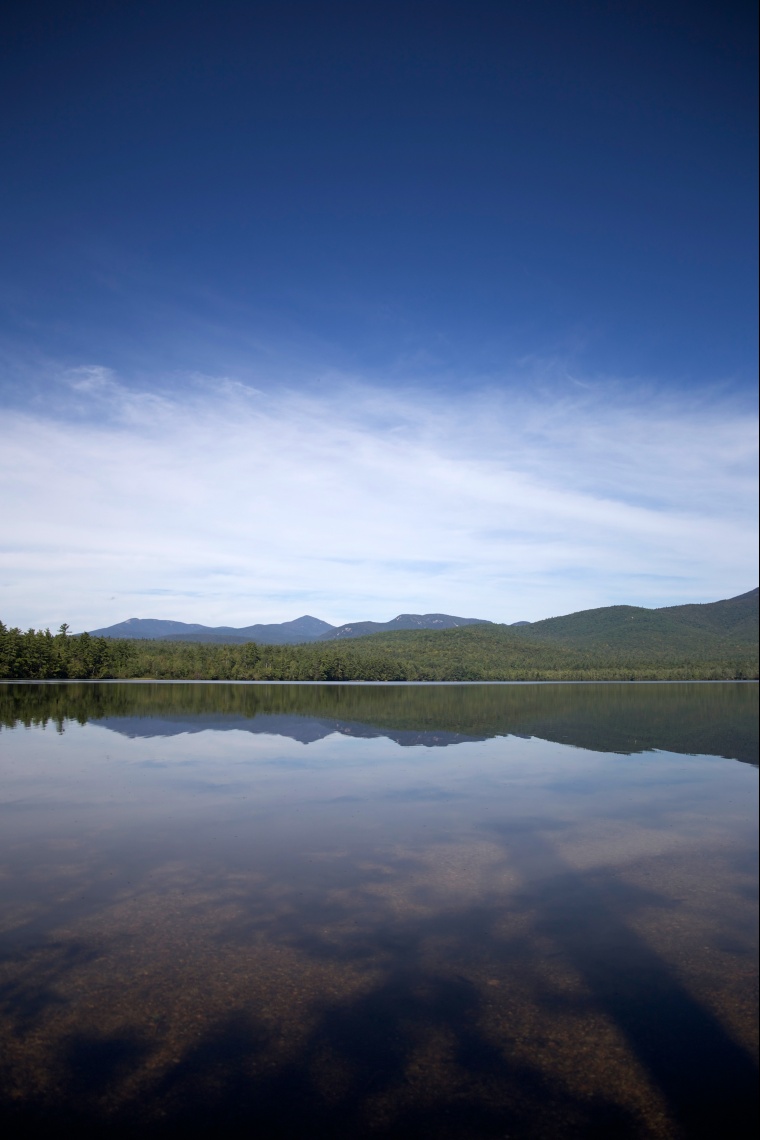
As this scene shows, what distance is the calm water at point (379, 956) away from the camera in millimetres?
6594

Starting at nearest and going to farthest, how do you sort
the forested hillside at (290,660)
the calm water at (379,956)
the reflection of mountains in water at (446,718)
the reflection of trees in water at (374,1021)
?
the reflection of trees in water at (374,1021)
the calm water at (379,956)
the reflection of mountains in water at (446,718)
the forested hillside at (290,660)

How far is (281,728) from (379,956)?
29.8 m

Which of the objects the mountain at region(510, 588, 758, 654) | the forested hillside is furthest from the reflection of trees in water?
the forested hillside

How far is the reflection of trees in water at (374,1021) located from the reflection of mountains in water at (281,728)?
71.0ft

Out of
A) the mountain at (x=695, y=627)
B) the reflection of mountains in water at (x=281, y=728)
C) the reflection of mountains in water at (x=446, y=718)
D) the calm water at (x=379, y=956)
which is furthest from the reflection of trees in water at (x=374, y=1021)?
the reflection of mountains in water at (x=281, y=728)

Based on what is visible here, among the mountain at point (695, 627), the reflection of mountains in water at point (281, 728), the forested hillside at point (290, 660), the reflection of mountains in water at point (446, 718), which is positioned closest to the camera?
the mountain at point (695, 627)

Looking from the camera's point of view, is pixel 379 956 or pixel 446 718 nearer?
pixel 379 956

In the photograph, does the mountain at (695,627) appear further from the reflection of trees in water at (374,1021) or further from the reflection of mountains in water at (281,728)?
the reflection of mountains in water at (281,728)

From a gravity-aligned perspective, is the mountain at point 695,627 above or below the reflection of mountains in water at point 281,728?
above

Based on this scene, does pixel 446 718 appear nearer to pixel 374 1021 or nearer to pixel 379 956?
pixel 379 956

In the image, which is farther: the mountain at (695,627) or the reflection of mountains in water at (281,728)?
the reflection of mountains in water at (281,728)

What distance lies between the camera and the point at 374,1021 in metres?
8.02

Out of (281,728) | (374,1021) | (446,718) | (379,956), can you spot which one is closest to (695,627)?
(379,956)

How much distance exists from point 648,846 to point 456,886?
528 cm
